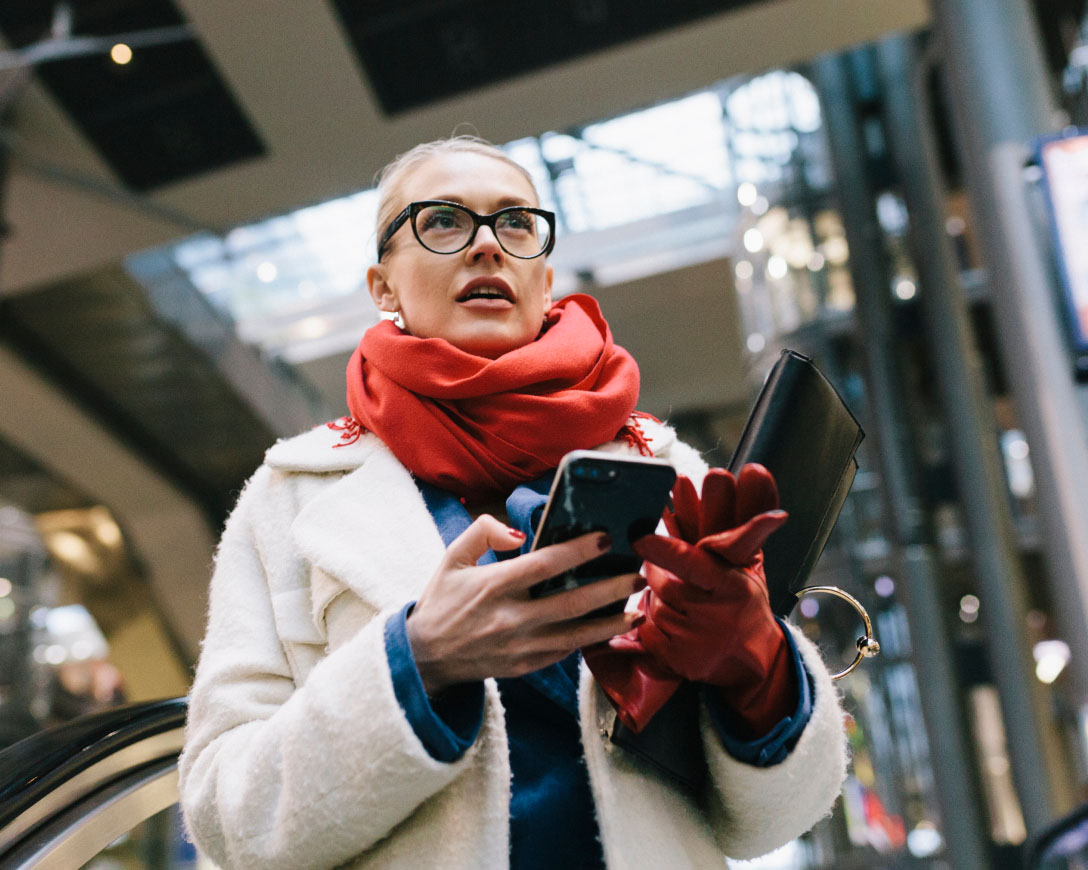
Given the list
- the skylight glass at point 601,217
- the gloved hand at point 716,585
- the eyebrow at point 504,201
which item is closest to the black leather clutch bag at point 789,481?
the gloved hand at point 716,585

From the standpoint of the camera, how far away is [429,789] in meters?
1.18

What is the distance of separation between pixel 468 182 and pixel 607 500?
84 cm

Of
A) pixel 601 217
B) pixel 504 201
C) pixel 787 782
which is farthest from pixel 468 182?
pixel 601 217

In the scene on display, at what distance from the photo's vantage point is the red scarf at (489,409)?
1490 mm

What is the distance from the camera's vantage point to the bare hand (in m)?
1.11

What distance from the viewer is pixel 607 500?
1.04m

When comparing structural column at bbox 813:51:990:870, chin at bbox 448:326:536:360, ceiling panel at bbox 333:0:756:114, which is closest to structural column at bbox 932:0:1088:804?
ceiling panel at bbox 333:0:756:114

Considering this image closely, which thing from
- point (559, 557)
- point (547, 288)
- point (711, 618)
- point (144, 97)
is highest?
point (144, 97)

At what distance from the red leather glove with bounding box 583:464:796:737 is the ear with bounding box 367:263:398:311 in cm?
83

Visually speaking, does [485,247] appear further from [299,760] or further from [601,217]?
[601,217]

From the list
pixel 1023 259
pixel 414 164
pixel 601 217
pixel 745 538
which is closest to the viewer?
pixel 745 538

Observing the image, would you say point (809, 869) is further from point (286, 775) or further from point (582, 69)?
point (286, 775)

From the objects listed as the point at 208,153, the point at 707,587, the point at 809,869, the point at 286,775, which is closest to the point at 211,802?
the point at 286,775

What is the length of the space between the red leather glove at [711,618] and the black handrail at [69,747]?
1152 mm
